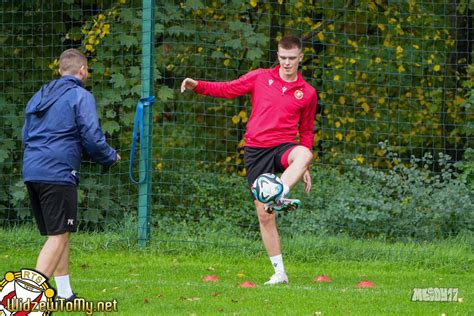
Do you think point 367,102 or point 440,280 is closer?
point 440,280

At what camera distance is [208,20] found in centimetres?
1216

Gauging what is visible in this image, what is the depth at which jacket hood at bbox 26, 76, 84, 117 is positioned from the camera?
6.62m

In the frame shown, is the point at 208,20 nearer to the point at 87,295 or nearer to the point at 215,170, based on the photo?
the point at 215,170

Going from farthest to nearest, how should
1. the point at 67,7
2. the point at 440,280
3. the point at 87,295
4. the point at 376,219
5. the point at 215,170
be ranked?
1. the point at 215,170
2. the point at 67,7
3. the point at 376,219
4. the point at 440,280
5. the point at 87,295

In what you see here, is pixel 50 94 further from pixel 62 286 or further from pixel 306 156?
pixel 306 156

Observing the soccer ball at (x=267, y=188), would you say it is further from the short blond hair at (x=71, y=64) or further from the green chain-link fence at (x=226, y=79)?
the green chain-link fence at (x=226, y=79)

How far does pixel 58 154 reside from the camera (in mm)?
6543

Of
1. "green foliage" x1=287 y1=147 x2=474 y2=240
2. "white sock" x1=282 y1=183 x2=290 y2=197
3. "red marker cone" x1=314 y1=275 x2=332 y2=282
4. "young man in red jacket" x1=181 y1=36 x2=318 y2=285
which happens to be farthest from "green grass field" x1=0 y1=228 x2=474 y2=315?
"white sock" x1=282 y1=183 x2=290 y2=197

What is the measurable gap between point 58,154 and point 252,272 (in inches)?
118

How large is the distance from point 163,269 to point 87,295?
1.68m

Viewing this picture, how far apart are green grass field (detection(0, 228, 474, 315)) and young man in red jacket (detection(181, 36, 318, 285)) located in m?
0.64

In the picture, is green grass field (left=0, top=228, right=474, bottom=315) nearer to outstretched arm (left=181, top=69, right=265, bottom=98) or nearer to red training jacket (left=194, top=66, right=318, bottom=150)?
red training jacket (left=194, top=66, right=318, bottom=150)

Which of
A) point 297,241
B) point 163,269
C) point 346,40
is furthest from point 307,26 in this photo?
point 163,269

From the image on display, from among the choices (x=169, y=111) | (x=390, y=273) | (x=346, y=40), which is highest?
(x=346, y=40)
